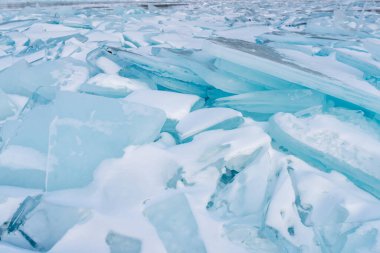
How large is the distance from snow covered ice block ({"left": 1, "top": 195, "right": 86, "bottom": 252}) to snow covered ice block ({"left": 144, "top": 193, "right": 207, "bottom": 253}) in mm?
177

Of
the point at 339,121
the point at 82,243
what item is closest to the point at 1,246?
the point at 82,243

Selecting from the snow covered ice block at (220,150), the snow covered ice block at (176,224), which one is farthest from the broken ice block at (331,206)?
the snow covered ice block at (176,224)

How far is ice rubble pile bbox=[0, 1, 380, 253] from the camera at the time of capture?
661 millimetres

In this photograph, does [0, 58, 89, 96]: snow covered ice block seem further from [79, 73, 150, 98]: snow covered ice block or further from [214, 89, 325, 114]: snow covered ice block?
[214, 89, 325, 114]: snow covered ice block

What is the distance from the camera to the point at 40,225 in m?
0.67

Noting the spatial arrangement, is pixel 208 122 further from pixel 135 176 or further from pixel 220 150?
pixel 135 176

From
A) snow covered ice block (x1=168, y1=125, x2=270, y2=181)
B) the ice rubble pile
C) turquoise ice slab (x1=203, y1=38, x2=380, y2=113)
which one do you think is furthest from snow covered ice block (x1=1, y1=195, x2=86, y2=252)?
turquoise ice slab (x1=203, y1=38, x2=380, y2=113)

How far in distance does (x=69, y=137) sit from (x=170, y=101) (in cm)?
48

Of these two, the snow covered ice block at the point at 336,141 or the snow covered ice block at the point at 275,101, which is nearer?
the snow covered ice block at the point at 336,141

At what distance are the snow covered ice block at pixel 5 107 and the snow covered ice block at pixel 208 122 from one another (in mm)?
707

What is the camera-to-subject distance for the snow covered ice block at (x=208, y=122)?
1.05 m

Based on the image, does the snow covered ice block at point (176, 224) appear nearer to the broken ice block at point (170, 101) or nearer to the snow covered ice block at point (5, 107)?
the broken ice block at point (170, 101)

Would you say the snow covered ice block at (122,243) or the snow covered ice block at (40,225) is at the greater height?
the snow covered ice block at (40,225)

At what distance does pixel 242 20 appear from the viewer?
181 inches
